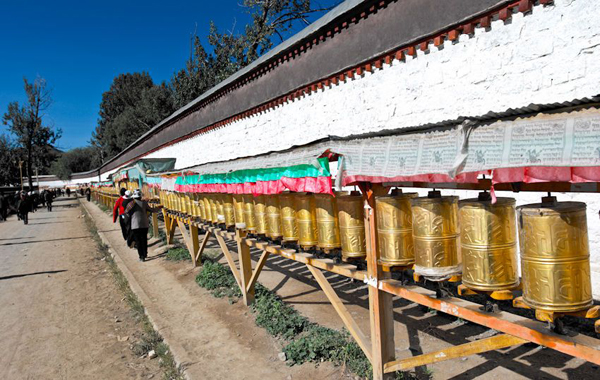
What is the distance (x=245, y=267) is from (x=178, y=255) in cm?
460

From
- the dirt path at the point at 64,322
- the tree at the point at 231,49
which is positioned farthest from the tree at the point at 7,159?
the dirt path at the point at 64,322

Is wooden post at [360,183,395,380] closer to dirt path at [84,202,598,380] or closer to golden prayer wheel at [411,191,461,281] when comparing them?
golden prayer wheel at [411,191,461,281]

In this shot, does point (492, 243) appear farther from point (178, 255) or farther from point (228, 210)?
point (178, 255)

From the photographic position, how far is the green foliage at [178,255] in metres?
10.3

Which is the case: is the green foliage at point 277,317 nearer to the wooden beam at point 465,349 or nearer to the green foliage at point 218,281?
the green foliage at point 218,281

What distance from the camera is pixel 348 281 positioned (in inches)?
292

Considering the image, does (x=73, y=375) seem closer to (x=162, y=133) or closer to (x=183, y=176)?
(x=183, y=176)

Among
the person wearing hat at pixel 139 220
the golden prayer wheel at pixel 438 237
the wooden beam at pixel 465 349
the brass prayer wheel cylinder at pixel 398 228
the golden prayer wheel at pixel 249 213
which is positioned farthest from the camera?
the person wearing hat at pixel 139 220

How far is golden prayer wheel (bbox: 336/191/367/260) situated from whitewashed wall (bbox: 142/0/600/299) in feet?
9.31

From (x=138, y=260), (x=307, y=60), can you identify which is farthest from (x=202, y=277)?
(x=307, y=60)

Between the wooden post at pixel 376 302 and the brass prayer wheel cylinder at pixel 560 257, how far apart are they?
134cm

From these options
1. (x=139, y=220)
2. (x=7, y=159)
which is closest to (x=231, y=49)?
(x=139, y=220)

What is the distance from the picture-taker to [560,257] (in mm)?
2348

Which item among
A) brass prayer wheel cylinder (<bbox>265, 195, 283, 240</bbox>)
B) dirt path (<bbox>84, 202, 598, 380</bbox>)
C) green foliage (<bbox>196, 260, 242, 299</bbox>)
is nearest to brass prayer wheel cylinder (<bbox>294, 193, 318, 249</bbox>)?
brass prayer wheel cylinder (<bbox>265, 195, 283, 240</bbox>)
